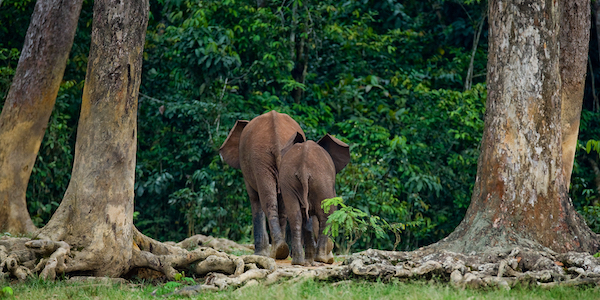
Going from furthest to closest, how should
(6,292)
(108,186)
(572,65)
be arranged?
(572,65), (108,186), (6,292)

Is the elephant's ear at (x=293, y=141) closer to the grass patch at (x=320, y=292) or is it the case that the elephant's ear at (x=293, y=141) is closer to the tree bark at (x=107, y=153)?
the tree bark at (x=107, y=153)

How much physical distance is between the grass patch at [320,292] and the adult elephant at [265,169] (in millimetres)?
2589

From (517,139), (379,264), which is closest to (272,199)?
(379,264)

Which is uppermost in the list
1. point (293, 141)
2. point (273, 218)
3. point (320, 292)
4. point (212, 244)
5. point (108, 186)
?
point (293, 141)

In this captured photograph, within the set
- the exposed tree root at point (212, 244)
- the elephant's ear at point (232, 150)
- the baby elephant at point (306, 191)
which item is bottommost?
the exposed tree root at point (212, 244)

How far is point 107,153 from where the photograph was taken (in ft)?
22.2

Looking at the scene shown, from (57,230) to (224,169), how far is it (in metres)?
6.33

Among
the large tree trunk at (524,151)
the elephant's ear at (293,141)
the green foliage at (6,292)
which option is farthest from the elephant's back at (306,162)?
the green foliage at (6,292)

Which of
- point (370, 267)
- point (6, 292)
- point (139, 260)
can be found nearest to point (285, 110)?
point (139, 260)

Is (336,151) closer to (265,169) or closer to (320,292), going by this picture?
(265,169)

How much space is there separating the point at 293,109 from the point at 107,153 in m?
7.44

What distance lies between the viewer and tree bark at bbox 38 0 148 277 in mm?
6621

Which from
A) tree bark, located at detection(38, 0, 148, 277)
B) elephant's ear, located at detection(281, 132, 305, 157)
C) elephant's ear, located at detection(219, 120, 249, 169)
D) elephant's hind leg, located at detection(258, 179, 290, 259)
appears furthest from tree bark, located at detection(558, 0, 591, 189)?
tree bark, located at detection(38, 0, 148, 277)

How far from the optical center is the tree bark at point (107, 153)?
261 inches
